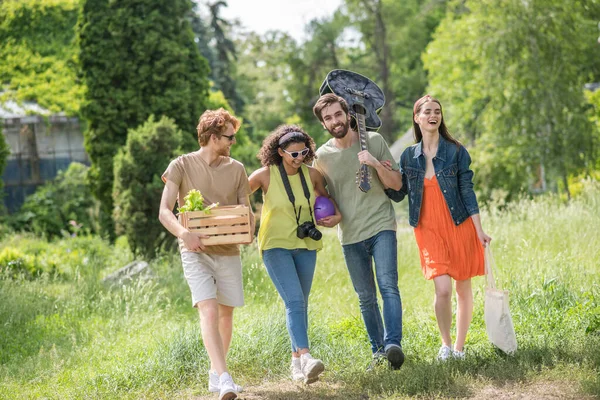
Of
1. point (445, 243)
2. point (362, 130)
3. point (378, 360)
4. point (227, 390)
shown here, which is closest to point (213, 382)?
point (227, 390)

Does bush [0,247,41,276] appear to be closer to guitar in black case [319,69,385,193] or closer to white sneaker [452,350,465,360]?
guitar in black case [319,69,385,193]

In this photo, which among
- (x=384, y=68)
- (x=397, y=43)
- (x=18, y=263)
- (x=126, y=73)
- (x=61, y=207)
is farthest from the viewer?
(x=397, y=43)

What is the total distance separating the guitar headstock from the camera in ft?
20.3

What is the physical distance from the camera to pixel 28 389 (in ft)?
21.7

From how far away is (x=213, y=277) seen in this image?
6.04 m

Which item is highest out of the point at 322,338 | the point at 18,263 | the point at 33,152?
the point at 33,152

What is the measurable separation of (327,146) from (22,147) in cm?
1915

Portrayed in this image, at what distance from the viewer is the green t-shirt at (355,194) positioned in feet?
20.7

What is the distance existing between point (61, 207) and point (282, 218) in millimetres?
16796

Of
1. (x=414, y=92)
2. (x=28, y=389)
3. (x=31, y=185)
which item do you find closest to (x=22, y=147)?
(x=31, y=185)

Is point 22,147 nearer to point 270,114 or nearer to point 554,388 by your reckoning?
point 554,388

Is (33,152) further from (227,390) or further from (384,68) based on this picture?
(384,68)

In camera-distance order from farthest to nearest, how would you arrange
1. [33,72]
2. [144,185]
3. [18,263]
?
[33,72] < [144,185] < [18,263]

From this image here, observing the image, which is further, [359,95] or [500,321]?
[359,95]
